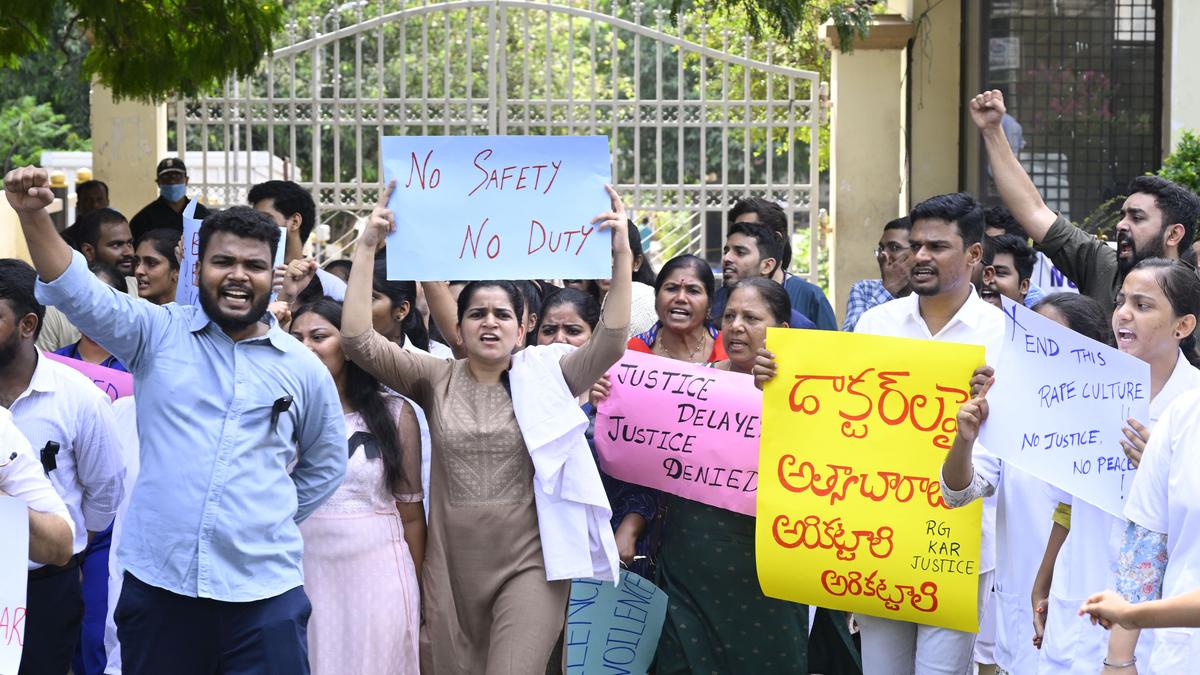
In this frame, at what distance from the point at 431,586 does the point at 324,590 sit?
0.37 m

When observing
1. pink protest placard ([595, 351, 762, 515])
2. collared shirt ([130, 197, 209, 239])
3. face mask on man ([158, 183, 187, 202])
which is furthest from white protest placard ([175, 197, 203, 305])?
face mask on man ([158, 183, 187, 202])

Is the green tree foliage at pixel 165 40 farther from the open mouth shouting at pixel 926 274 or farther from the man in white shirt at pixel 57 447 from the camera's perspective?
the open mouth shouting at pixel 926 274

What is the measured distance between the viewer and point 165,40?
32.0 ft

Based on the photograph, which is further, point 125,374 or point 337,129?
point 337,129

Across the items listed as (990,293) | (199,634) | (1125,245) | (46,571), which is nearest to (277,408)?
(199,634)

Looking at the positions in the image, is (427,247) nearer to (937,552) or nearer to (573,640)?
(573,640)

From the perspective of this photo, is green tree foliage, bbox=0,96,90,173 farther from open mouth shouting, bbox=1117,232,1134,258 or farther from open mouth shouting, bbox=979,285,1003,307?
open mouth shouting, bbox=1117,232,1134,258

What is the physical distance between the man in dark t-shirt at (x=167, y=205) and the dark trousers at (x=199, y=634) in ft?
18.9

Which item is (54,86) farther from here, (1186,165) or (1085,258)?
(1085,258)

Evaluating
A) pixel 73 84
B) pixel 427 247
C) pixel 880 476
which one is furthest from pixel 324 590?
pixel 73 84

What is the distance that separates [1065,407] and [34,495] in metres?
2.87

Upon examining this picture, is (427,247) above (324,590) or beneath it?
above

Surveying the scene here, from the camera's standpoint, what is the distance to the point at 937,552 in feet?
19.3

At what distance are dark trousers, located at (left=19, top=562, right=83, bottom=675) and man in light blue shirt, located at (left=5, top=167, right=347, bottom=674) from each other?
2.75 ft
